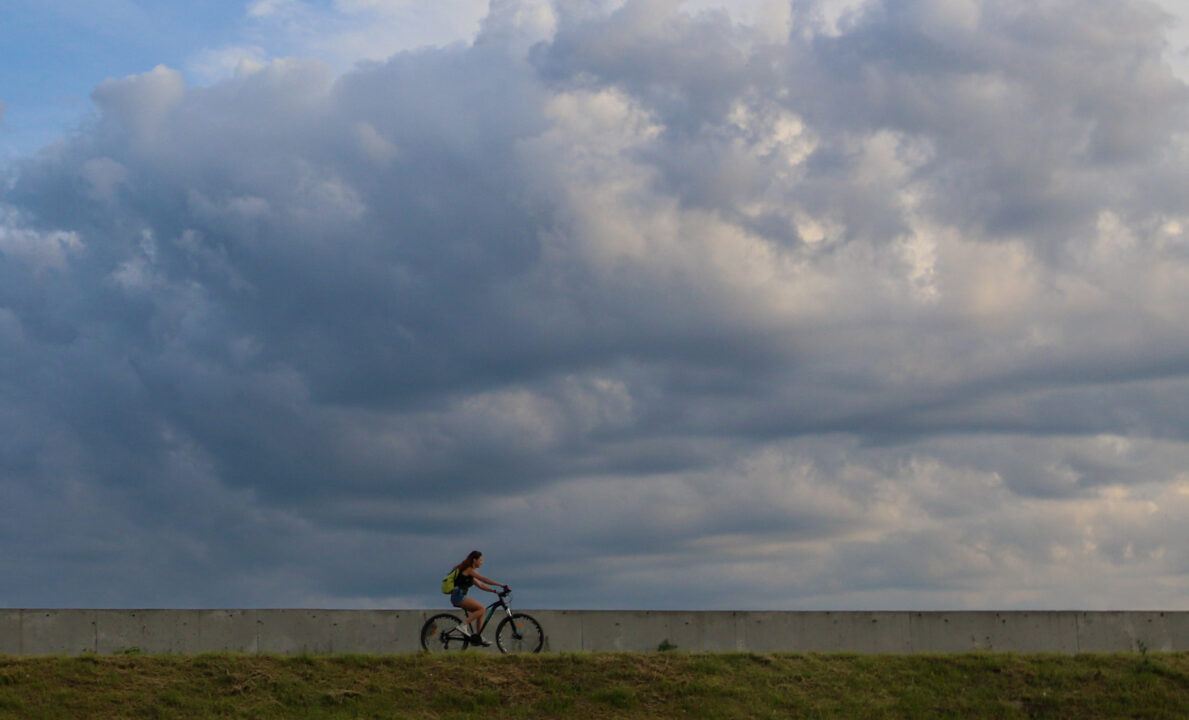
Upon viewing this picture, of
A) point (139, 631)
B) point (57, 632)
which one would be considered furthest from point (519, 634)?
point (57, 632)

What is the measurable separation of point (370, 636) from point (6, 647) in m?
6.66

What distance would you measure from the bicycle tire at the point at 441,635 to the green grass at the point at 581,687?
0.79 m

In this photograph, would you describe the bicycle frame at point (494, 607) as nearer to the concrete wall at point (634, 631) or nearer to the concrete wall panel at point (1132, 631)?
the concrete wall at point (634, 631)

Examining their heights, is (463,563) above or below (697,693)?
above

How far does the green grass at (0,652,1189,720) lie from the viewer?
22344 millimetres

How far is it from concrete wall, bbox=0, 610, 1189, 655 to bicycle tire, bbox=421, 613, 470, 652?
69 cm

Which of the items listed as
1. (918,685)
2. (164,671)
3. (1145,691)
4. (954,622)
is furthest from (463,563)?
(1145,691)

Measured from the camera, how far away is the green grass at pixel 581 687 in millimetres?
22344

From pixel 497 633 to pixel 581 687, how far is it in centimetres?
266

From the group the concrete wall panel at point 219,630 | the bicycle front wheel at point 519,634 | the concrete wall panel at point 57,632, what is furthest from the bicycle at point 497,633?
the concrete wall panel at point 57,632

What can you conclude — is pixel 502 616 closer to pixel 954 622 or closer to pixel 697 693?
pixel 697 693

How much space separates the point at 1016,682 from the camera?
24656 mm

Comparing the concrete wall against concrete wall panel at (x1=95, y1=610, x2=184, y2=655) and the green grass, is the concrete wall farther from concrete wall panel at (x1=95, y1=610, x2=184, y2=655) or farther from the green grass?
the green grass

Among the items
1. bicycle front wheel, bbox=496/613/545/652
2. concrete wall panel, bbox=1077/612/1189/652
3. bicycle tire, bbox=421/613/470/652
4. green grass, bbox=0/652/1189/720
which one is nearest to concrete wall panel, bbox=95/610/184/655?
green grass, bbox=0/652/1189/720
